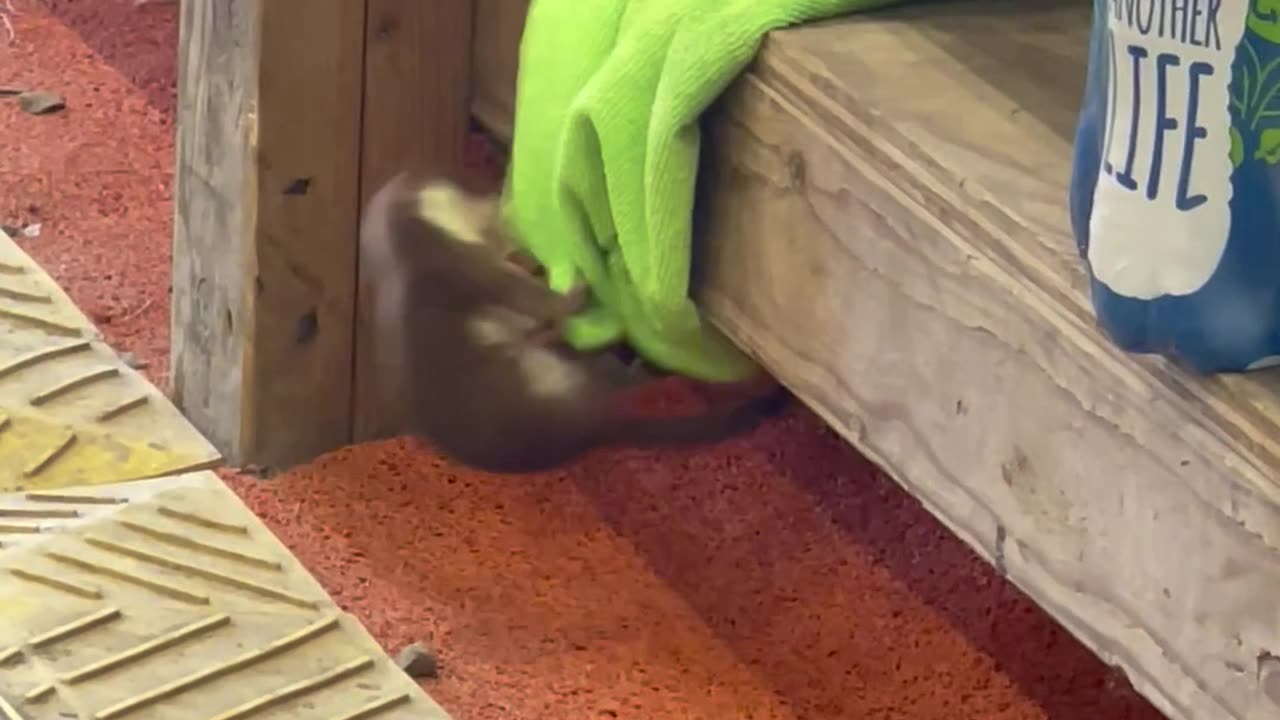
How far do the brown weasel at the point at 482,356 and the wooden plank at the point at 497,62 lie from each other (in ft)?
0.62

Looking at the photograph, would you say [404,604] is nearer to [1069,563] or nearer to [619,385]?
[619,385]

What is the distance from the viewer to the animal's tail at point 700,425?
4.01 ft

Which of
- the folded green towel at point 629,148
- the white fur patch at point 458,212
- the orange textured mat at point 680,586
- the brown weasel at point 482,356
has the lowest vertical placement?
the orange textured mat at point 680,586

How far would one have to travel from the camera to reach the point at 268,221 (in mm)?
1314

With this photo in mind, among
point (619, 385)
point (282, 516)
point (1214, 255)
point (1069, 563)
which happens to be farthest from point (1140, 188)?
point (282, 516)

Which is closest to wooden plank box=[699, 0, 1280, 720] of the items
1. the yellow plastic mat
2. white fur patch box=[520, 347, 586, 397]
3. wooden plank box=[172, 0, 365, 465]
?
white fur patch box=[520, 347, 586, 397]

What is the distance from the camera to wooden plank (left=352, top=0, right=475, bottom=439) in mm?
1323

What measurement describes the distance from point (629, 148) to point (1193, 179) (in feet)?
1.14

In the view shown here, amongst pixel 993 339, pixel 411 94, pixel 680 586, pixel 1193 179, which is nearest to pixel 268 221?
pixel 411 94

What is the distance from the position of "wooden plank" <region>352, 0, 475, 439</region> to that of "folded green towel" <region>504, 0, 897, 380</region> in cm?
32

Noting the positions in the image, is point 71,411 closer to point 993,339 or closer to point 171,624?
point 171,624

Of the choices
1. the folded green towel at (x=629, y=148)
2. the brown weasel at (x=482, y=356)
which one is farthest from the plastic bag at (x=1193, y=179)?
the brown weasel at (x=482, y=356)

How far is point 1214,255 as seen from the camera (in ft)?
2.06

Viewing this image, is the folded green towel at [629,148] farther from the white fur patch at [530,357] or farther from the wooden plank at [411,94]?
the wooden plank at [411,94]
